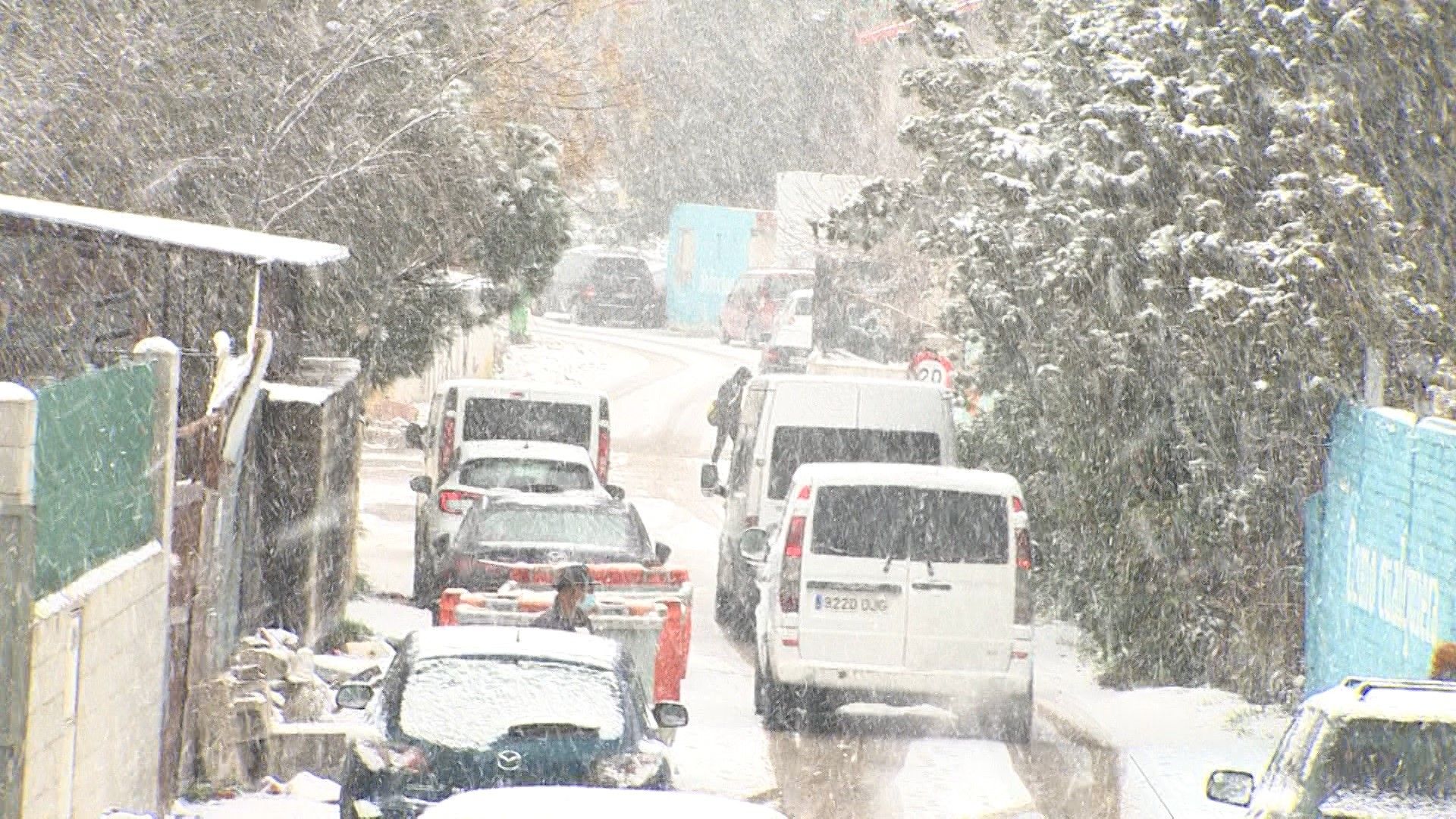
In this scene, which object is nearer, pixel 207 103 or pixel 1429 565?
pixel 1429 565

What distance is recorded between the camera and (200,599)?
11953mm

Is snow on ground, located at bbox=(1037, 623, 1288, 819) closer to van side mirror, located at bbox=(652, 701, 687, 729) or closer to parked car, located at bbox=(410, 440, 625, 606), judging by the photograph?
van side mirror, located at bbox=(652, 701, 687, 729)

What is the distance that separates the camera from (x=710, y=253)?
59125 millimetres

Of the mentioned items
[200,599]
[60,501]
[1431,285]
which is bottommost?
[200,599]

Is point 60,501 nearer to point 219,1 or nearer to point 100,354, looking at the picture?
point 100,354

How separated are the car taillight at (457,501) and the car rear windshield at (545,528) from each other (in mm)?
2395

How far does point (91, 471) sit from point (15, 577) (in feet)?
4.74

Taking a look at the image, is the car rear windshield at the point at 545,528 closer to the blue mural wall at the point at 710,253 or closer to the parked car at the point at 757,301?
the parked car at the point at 757,301

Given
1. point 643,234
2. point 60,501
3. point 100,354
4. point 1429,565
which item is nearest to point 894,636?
point 1429,565

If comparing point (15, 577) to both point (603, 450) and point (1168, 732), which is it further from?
point (603, 450)

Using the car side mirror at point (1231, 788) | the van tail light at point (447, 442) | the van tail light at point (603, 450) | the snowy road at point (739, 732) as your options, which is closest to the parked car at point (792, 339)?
the snowy road at point (739, 732)

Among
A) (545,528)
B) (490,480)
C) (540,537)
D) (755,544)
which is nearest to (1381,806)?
(755,544)

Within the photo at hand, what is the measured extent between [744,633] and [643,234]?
51.1m

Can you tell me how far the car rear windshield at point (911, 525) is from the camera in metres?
13.9
